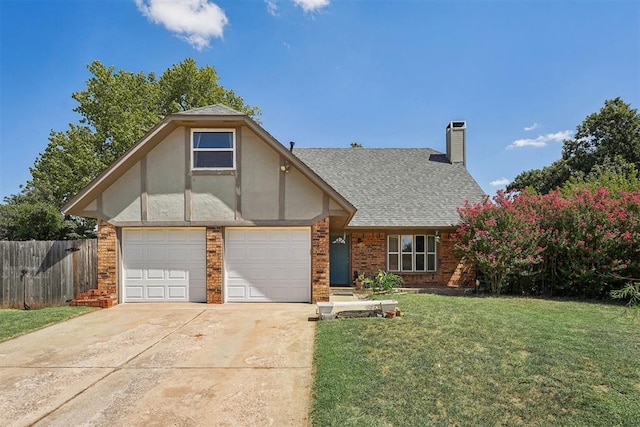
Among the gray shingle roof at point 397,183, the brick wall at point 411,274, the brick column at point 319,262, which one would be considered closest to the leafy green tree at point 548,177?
the gray shingle roof at point 397,183

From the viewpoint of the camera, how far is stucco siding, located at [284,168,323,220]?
9.79 metres

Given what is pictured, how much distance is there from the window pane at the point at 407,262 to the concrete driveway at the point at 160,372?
6736 millimetres

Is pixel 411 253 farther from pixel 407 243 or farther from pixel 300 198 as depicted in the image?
pixel 300 198

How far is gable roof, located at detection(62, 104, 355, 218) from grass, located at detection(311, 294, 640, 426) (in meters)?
4.06

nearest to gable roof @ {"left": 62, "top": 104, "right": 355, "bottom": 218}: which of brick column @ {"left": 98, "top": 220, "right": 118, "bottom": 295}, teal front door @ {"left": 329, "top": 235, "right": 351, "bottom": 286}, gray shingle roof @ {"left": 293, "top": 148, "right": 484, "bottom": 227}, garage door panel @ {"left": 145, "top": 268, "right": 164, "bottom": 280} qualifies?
brick column @ {"left": 98, "top": 220, "right": 118, "bottom": 295}

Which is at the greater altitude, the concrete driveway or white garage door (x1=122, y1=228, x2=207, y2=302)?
white garage door (x1=122, y1=228, x2=207, y2=302)

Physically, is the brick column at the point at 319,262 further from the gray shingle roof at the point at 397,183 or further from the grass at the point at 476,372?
the gray shingle roof at the point at 397,183

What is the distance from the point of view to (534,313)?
333 inches

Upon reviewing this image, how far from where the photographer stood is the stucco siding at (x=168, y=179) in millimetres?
9742

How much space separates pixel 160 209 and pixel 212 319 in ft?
12.3

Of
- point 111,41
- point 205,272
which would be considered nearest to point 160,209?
point 205,272

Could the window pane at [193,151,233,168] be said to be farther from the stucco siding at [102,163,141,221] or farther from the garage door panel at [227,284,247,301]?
the garage door panel at [227,284,247,301]

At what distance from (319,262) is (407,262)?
5205mm

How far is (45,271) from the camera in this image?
10.1 m
